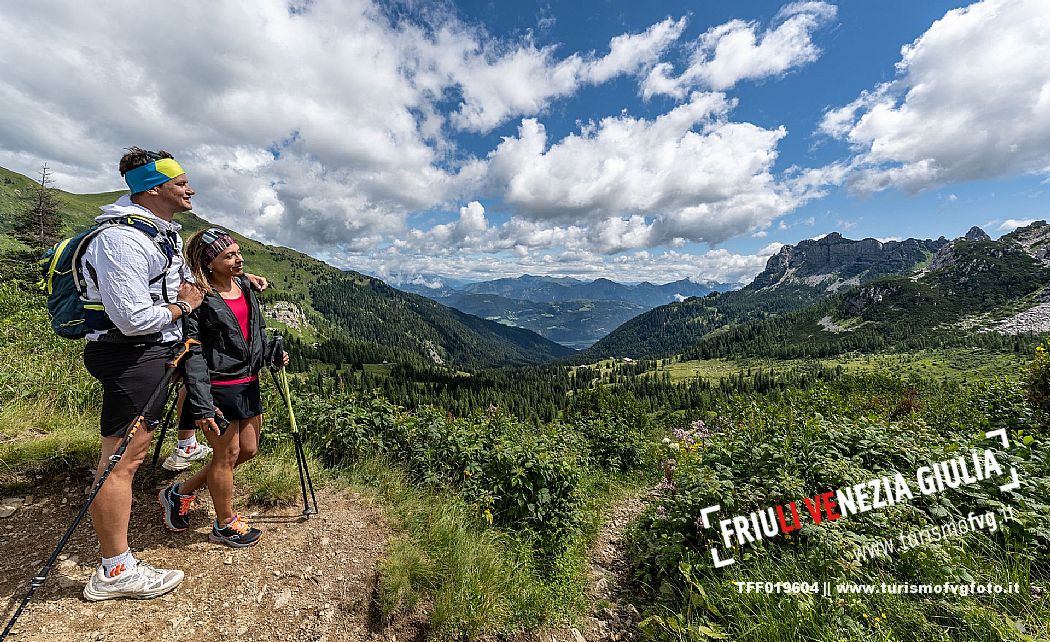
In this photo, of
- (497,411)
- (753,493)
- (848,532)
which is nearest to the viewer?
(848,532)

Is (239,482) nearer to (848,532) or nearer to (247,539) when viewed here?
(247,539)

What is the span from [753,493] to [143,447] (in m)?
7.13

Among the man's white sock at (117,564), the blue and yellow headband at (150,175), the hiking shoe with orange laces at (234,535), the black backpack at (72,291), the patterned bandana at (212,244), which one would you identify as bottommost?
the hiking shoe with orange laces at (234,535)

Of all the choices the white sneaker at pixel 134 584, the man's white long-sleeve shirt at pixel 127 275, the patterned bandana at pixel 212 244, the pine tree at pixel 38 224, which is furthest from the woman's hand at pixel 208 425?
the pine tree at pixel 38 224

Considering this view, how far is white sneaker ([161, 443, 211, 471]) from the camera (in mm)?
5930

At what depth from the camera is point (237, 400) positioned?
15.5 feet

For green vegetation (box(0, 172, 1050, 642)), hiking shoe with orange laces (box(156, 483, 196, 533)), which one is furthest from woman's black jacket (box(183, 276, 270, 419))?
green vegetation (box(0, 172, 1050, 642))

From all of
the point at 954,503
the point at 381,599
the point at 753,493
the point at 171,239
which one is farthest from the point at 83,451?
the point at 954,503

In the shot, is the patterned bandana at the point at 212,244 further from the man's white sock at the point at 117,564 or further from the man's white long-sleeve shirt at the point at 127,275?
the man's white sock at the point at 117,564

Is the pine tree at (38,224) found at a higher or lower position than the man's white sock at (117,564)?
higher

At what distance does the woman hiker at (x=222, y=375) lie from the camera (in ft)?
14.4

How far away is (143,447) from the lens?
394cm

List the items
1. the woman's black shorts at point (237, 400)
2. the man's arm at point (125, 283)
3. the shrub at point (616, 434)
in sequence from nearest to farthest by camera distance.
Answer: the man's arm at point (125, 283) → the woman's black shorts at point (237, 400) → the shrub at point (616, 434)

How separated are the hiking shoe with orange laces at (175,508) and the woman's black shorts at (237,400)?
1.30 meters
